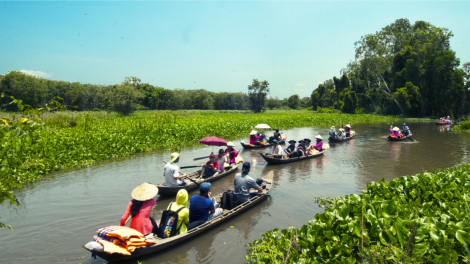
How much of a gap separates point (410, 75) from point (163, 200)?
4722 cm

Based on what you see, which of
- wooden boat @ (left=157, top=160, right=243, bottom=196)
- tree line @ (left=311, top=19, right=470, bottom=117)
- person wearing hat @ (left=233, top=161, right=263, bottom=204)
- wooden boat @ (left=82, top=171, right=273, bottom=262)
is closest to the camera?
wooden boat @ (left=82, top=171, right=273, bottom=262)

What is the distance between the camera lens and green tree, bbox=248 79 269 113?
5966 cm

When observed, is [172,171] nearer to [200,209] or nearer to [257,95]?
[200,209]

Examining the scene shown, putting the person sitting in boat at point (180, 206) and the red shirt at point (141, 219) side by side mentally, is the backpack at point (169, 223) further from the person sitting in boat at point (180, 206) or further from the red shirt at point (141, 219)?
the red shirt at point (141, 219)

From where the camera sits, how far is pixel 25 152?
1157cm

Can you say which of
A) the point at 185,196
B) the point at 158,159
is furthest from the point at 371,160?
the point at 185,196

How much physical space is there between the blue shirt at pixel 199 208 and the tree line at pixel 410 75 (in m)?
45.8

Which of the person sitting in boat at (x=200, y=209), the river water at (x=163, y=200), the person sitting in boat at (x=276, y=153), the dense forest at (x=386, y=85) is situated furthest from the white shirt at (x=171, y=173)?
the dense forest at (x=386, y=85)

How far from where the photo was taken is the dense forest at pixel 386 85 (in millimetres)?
35997

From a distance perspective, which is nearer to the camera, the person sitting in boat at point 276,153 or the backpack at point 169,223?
the backpack at point 169,223

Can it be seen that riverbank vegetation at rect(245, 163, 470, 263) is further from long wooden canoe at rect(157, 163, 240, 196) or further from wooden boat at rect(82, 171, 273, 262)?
long wooden canoe at rect(157, 163, 240, 196)

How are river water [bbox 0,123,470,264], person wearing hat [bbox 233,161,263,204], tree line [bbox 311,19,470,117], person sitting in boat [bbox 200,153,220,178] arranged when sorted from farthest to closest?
1. tree line [bbox 311,19,470,117]
2. person sitting in boat [bbox 200,153,220,178]
3. person wearing hat [bbox 233,161,263,204]
4. river water [bbox 0,123,470,264]

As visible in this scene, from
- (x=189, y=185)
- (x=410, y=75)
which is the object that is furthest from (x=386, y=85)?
(x=189, y=185)

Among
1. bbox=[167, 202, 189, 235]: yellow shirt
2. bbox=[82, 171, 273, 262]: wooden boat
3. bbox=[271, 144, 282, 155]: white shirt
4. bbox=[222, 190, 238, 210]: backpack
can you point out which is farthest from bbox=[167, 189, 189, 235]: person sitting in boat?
bbox=[271, 144, 282, 155]: white shirt
